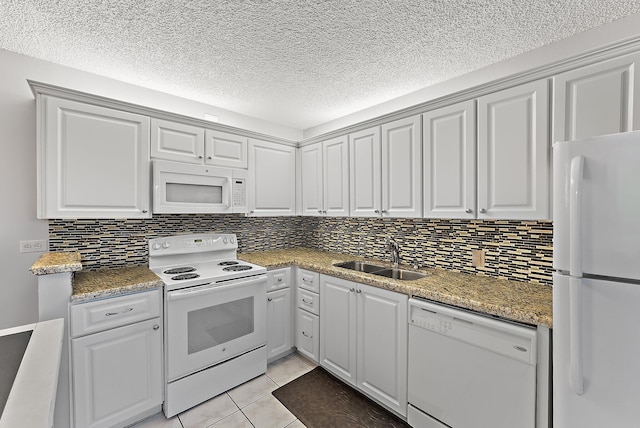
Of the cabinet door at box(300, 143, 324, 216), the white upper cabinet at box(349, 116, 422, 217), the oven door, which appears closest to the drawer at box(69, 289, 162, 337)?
the oven door

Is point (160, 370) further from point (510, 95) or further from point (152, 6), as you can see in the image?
point (510, 95)

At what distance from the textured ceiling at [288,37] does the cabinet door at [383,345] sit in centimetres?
172

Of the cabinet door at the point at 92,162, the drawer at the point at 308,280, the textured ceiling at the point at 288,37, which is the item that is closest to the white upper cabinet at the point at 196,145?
the cabinet door at the point at 92,162

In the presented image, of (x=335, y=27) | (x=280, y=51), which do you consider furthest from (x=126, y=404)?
(x=335, y=27)

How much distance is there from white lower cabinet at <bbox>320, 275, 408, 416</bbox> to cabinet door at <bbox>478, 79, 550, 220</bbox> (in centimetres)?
88

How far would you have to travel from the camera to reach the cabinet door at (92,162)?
186 centimetres

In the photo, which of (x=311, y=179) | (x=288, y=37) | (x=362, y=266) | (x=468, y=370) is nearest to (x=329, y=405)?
(x=468, y=370)

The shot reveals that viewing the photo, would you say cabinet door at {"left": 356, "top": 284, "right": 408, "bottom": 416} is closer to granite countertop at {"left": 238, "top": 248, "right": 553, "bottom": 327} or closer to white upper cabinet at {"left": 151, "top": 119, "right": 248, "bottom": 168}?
granite countertop at {"left": 238, "top": 248, "right": 553, "bottom": 327}

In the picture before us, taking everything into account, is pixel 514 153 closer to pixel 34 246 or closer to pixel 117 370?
pixel 117 370

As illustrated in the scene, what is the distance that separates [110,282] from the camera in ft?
6.41

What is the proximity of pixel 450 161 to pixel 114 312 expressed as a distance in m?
2.49

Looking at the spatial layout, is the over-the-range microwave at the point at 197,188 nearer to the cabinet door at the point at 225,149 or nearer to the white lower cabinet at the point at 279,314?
the cabinet door at the point at 225,149

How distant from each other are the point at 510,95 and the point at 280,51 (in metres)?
1.53

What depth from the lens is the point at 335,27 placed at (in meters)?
1.75
